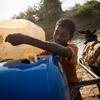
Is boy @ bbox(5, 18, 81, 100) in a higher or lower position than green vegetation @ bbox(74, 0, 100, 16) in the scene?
higher

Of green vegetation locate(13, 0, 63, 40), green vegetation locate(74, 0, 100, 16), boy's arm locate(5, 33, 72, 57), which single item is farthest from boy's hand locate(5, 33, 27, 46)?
green vegetation locate(74, 0, 100, 16)

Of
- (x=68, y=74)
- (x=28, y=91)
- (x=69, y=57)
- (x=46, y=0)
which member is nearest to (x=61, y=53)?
(x=69, y=57)

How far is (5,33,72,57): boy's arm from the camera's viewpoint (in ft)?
7.04

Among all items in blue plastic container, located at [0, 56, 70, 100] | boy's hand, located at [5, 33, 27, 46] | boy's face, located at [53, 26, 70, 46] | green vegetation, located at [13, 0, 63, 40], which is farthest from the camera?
green vegetation, located at [13, 0, 63, 40]

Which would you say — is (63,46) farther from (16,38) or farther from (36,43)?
(16,38)

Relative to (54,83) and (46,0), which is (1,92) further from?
(46,0)

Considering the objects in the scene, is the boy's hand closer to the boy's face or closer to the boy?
the boy

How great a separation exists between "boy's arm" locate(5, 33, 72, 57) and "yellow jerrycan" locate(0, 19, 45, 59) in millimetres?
510

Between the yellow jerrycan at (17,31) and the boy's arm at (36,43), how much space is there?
510 mm

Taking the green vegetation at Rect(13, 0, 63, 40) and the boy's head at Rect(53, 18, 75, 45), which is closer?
the boy's head at Rect(53, 18, 75, 45)

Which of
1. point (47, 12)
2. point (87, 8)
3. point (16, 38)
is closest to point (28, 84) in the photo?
point (16, 38)

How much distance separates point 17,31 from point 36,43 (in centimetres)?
83

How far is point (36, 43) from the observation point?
219 centimetres

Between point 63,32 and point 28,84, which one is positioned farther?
point 63,32
